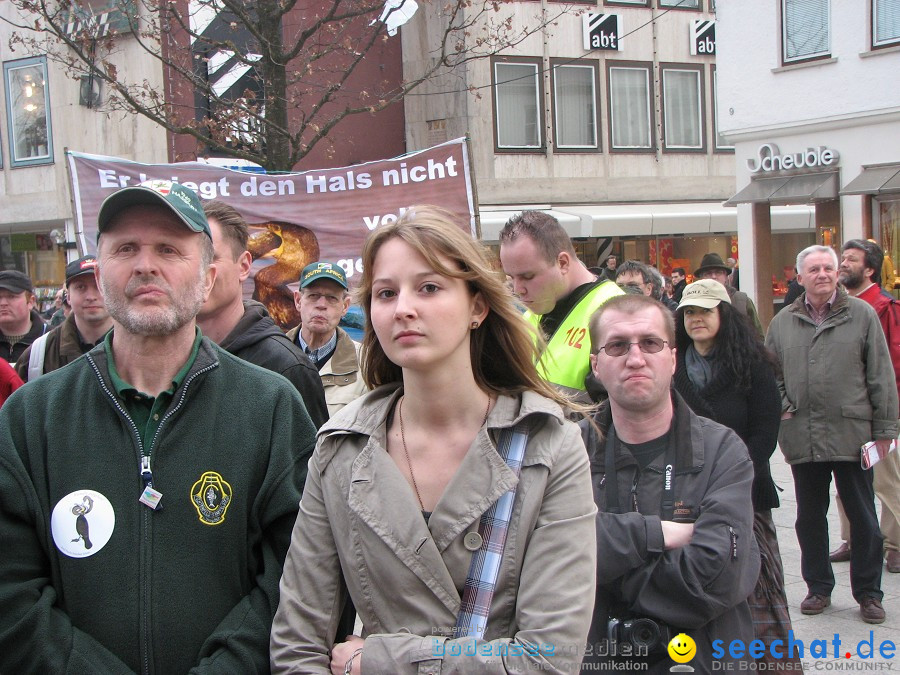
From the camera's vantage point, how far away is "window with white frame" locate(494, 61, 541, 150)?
25016 millimetres

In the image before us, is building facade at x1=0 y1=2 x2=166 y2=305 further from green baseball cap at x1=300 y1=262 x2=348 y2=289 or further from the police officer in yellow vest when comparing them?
the police officer in yellow vest

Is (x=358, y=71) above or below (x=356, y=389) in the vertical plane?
above

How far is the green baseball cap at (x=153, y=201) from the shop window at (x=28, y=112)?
79.9 ft

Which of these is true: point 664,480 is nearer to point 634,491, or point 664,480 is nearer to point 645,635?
point 634,491

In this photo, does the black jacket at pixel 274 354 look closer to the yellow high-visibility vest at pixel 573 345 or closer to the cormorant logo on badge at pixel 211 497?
the yellow high-visibility vest at pixel 573 345

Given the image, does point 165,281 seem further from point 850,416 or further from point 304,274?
point 850,416

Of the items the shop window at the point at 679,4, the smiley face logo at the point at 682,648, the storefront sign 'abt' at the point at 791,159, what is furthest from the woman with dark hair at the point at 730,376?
the shop window at the point at 679,4

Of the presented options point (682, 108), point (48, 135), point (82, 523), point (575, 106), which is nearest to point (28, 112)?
point (48, 135)

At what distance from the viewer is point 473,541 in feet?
7.29

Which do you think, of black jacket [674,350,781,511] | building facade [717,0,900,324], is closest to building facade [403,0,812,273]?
building facade [717,0,900,324]

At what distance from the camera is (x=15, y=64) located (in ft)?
80.8

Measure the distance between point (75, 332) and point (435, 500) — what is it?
3.58m

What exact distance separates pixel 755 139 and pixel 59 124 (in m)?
16.7

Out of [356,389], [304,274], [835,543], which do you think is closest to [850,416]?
[835,543]
